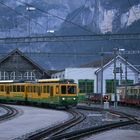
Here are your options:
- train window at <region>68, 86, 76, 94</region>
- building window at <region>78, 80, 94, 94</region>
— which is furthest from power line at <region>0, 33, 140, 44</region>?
building window at <region>78, 80, 94, 94</region>

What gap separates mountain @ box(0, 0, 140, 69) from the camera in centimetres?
11106

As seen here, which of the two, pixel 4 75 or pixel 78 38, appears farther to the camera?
pixel 4 75

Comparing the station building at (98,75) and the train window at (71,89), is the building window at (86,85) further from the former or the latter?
the train window at (71,89)

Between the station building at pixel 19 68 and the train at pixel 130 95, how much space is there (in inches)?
→ 1370

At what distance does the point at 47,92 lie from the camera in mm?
51469

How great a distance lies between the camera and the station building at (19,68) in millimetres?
104875

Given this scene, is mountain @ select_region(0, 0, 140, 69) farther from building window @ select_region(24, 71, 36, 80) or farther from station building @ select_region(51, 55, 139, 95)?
station building @ select_region(51, 55, 139, 95)

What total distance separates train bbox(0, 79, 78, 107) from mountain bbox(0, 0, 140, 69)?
38.3 metres

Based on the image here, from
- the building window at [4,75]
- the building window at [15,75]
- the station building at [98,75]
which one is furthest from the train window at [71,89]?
the building window at [4,75]

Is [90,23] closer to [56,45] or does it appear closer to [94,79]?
[56,45]

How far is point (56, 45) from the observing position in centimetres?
14400

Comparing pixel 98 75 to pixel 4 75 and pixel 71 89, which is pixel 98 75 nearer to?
pixel 4 75

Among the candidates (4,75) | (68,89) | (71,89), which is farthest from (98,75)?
(68,89)

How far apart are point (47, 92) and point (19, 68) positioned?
55810 millimetres
